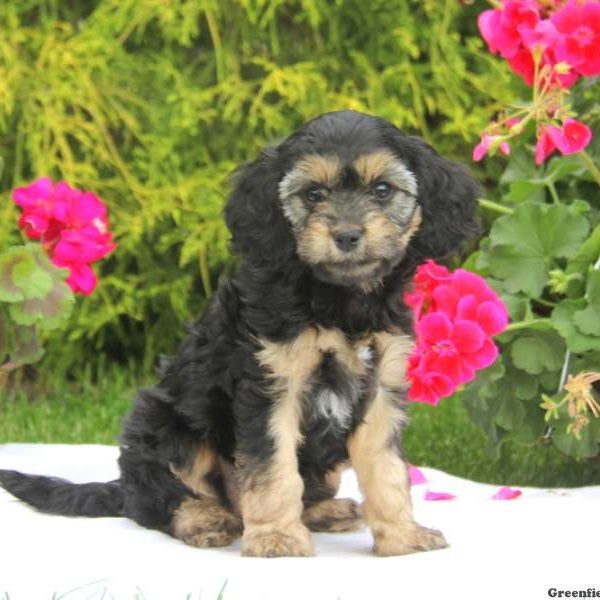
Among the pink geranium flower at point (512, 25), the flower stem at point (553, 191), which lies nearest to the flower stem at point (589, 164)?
the flower stem at point (553, 191)

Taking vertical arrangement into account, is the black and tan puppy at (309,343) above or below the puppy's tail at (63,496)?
above

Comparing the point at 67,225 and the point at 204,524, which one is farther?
the point at 67,225

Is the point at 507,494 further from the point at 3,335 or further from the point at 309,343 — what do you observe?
the point at 3,335

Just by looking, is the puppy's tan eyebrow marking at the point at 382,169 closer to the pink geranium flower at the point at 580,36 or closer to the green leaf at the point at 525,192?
the pink geranium flower at the point at 580,36

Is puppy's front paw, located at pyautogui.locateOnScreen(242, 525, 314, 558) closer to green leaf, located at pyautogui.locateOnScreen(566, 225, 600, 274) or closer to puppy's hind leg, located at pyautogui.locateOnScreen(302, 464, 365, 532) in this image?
puppy's hind leg, located at pyautogui.locateOnScreen(302, 464, 365, 532)

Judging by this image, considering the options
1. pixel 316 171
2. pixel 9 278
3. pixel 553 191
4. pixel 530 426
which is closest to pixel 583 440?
pixel 530 426

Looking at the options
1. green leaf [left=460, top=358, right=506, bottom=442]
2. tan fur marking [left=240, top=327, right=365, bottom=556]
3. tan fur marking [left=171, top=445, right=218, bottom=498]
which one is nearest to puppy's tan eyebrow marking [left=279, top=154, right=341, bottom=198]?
tan fur marking [left=240, top=327, right=365, bottom=556]
